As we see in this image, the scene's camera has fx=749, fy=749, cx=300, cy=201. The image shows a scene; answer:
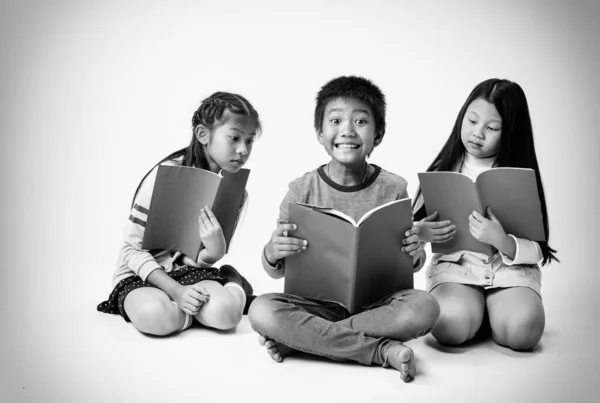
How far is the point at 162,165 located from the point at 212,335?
67 cm

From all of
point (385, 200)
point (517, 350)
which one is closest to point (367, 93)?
point (385, 200)

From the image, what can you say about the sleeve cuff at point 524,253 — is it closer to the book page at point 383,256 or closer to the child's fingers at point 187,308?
the book page at point 383,256

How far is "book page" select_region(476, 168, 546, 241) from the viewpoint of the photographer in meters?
2.61

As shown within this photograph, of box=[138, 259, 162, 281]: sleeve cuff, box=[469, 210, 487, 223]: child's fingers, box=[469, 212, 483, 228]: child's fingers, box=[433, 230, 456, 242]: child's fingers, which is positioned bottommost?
box=[138, 259, 162, 281]: sleeve cuff

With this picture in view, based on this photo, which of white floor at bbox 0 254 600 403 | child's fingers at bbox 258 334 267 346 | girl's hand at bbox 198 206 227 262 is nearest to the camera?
white floor at bbox 0 254 600 403

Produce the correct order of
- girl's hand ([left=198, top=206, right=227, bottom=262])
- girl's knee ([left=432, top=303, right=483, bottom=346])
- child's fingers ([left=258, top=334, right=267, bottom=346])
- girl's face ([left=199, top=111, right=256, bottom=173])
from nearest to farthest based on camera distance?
child's fingers ([left=258, top=334, right=267, bottom=346]) → girl's knee ([left=432, top=303, right=483, bottom=346]) → girl's hand ([left=198, top=206, right=227, bottom=262]) → girl's face ([left=199, top=111, right=256, bottom=173])

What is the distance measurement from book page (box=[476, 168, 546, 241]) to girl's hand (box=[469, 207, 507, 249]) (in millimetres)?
59

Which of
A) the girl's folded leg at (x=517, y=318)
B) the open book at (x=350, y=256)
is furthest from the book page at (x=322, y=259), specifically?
the girl's folded leg at (x=517, y=318)

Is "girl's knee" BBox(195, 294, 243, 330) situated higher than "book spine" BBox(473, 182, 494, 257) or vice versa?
"book spine" BBox(473, 182, 494, 257)

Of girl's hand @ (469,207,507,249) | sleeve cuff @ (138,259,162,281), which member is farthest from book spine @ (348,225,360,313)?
sleeve cuff @ (138,259,162,281)

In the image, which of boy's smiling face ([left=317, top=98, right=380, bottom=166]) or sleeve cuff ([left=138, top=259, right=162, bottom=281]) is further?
sleeve cuff ([left=138, top=259, right=162, bottom=281])

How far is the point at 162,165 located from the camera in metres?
2.86

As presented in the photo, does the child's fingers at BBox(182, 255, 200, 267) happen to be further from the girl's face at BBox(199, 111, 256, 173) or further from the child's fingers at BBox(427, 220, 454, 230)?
the child's fingers at BBox(427, 220, 454, 230)

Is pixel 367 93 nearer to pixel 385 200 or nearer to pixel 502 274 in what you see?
pixel 385 200
